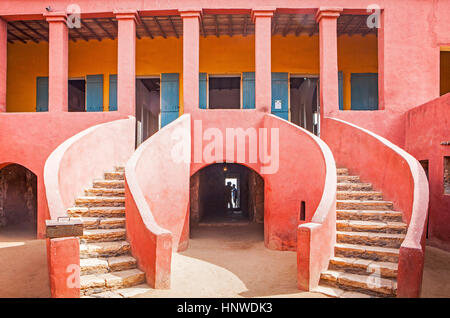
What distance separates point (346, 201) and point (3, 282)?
20.2 feet

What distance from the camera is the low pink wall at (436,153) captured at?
23.3 ft

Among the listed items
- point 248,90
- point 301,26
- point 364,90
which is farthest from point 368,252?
point 301,26

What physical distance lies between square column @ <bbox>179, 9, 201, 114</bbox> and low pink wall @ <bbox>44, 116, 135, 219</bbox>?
1.69 meters

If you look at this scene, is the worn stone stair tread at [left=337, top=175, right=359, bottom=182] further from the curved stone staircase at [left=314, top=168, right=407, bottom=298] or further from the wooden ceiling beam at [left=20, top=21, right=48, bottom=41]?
the wooden ceiling beam at [left=20, top=21, right=48, bottom=41]

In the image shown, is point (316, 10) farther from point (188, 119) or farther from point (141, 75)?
point (141, 75)

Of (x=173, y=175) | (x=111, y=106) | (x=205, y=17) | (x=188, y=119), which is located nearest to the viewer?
(x=173, y=175)

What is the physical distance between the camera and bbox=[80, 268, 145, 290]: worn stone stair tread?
4.55 metres

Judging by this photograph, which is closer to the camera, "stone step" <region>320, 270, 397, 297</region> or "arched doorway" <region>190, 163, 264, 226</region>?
"stone step" <region>320, 270, 397, 297</region>

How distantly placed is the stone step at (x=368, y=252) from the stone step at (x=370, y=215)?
668mm

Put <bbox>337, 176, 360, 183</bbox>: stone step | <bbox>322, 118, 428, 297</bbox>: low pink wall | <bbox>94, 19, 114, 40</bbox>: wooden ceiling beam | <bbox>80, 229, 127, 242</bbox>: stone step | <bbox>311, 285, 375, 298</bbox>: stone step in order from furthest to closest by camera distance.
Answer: <bbox>94, 19, 114, 40</bbox>: wooden ceiling beam → <bbox>337, 176, 360, 183</bbox>: stone step → <bbox>80, 229, 127, 242</bbox>: stone step → <bbox>311, 285, 375, 298</bbox>: stone step → <bbox>322, 118, 428, 297</bbox>: low pink wall

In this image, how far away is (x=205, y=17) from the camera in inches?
404

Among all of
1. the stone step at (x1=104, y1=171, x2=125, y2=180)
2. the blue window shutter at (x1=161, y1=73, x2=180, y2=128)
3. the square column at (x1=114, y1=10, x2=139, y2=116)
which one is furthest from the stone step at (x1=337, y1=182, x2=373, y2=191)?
the blue window shutter at (x1=161, y1=73, x2=180, y2=128)

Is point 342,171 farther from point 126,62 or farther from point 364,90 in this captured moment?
point 126,62
